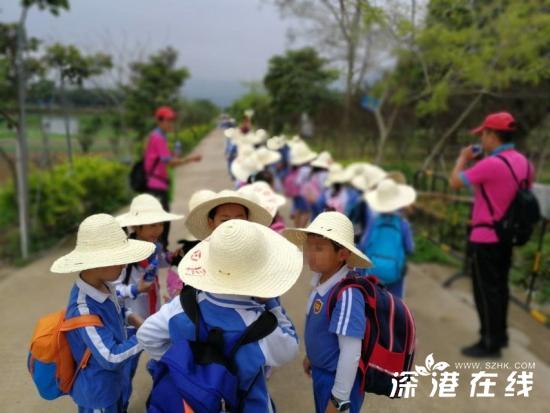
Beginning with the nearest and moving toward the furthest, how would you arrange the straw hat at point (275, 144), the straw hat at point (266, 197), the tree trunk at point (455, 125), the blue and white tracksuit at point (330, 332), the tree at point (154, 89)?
the blue and white tracksuit at point (330, 332)
the straw hat at point (266, 197)
the tree trunk at point (455, 125)
the straw hat at point (275, 144)
the tree at point (154, 89)

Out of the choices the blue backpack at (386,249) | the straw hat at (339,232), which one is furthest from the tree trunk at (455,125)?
the straw hat at (339,232)

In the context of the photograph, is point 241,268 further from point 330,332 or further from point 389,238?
point 389,238

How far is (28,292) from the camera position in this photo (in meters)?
4.29

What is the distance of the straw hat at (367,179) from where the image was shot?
4.05m

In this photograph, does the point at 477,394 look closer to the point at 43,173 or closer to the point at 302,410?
the point at 302,410

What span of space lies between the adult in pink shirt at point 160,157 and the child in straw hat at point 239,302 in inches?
121

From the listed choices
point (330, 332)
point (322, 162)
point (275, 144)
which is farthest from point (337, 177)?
point (275, 144)

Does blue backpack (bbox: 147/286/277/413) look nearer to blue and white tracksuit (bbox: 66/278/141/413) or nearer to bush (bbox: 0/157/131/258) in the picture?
blue and white tracksuit (bbox: 66/278/141/413)

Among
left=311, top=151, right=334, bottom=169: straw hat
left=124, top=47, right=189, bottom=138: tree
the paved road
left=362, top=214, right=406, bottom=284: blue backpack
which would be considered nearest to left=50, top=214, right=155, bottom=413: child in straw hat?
the paved road

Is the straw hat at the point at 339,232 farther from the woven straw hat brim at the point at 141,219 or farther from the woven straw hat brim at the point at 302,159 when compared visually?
the woven straw hat brim at the point at 302,159

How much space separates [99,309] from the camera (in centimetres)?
170

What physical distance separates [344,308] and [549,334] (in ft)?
9.66

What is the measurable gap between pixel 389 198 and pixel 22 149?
433 cm

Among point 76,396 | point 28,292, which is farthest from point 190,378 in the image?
point 28,292
